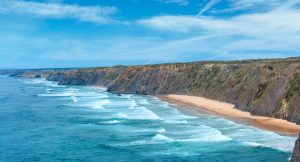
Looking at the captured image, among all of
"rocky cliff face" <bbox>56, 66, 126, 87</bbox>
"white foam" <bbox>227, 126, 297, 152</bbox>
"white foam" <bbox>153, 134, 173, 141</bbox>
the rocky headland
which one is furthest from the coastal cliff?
"white foam" <bbox>153, 134, 173, 141</bbox>

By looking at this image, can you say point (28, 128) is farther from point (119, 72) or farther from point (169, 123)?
point (119, 72)

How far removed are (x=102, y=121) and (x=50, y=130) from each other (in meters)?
7.12

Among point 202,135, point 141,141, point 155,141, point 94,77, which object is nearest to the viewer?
point 155,141

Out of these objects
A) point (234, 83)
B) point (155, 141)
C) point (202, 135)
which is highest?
point (234, 83)

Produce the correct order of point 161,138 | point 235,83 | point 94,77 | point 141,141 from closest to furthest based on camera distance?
1. point 141,141
2. point 161,138
3. point 235,83
4. point 94,77

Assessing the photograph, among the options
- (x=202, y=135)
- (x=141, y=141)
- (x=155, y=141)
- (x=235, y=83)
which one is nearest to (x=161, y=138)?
(x=155, y=141)

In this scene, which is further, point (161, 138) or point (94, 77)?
point (94, 77)

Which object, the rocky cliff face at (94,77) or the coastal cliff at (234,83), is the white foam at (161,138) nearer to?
the coastal cliff at (234,83)

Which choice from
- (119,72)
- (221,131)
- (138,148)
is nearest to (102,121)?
(138,148)

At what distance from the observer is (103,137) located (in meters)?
26.9

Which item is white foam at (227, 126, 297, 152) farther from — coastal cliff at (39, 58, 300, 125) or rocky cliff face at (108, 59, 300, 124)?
rocky cliff face at (108, 59, 300, 124)

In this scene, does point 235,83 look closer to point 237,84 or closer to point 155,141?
point 237,84

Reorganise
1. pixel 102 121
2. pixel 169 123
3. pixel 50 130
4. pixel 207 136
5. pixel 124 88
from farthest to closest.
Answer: pixel 124 88 → pixel 102 121 → pixel 169 123 → pixel 50 130 → pixel 207 136

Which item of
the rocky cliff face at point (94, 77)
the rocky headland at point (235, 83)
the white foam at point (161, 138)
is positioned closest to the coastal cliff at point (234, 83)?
the rocky headland at point (235, 83)
